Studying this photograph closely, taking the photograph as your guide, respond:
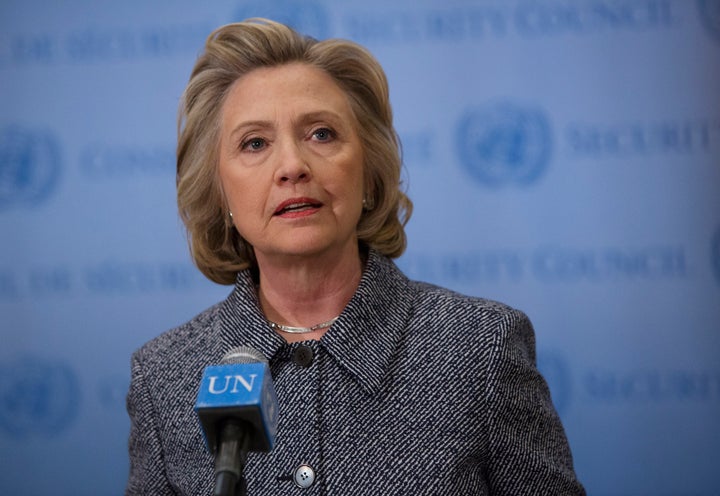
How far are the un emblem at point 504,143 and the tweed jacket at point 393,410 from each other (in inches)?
42.1

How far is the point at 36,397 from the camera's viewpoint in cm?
296

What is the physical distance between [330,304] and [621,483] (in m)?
1.44

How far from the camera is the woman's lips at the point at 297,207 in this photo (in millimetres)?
1756

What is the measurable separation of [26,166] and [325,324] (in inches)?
63.4

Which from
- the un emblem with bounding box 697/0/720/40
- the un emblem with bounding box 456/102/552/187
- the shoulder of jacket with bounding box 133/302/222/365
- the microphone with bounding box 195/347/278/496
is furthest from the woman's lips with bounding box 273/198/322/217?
the un emblem with bounding box 697/0/720/40

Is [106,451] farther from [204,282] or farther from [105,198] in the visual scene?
[105,198]

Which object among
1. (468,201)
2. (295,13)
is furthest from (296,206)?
(295,13)

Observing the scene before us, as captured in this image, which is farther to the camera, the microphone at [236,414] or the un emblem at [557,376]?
the un emblem at [557,376]

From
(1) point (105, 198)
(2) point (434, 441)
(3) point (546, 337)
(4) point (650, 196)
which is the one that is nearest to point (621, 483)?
(3) point (546, 337)

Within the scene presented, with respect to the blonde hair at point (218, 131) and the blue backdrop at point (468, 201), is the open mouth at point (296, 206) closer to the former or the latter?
the blonde hair at point (218, 131)

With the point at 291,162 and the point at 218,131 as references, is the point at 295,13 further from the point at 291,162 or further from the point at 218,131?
the point at 291,162

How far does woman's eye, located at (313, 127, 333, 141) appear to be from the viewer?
6.09ft

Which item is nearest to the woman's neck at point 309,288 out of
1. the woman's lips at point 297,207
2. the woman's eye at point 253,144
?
the woman's lips at point 297,207

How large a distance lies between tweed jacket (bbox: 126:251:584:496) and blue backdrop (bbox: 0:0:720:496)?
105cm
